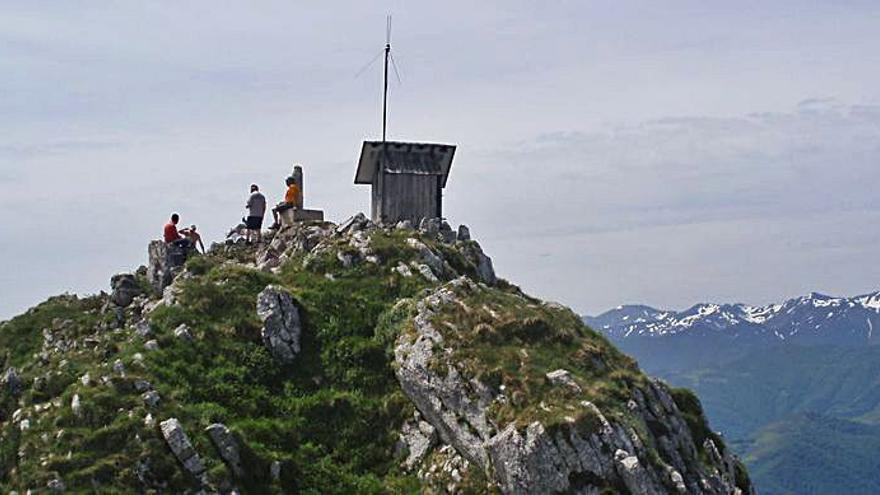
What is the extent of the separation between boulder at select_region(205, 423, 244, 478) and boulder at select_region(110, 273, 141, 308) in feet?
44.8

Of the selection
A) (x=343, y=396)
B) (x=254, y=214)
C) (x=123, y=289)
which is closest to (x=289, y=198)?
(x=254, y=214)

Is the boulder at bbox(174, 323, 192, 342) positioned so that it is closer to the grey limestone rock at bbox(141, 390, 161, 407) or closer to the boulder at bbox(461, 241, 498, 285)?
the grey limestone rock at bbox(141, 390, 161, 407)

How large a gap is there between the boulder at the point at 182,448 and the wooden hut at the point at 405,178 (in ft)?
67.6

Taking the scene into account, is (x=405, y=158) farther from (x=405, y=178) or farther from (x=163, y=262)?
(x=163, y=262)

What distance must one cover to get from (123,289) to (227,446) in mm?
14951

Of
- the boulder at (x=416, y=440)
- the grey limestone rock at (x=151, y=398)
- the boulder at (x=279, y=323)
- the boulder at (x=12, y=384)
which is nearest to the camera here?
the grey limestone rock at (x=151, y=398)

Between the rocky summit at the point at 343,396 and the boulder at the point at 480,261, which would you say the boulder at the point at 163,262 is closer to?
the rocky summit at the point at 343,396

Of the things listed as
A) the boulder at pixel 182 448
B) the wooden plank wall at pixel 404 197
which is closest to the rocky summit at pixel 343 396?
the boulder at pixel 182 448

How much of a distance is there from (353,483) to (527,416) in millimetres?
5334

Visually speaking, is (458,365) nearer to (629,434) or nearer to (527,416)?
(527,416)

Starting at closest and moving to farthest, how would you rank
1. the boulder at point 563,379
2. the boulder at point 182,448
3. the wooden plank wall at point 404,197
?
the boulder at point 182,448
the boulder at point 563,379
the wooden plank wall at point 404,197

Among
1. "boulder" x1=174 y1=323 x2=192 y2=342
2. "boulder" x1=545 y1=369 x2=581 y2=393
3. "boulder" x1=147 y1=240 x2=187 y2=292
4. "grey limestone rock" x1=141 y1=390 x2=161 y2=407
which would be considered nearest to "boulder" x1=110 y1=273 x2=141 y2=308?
"boulder" x1=147 y1=240 x2=187 y2=292

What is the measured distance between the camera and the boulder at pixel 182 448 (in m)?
28.3

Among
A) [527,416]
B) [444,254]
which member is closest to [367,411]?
[527,416]
